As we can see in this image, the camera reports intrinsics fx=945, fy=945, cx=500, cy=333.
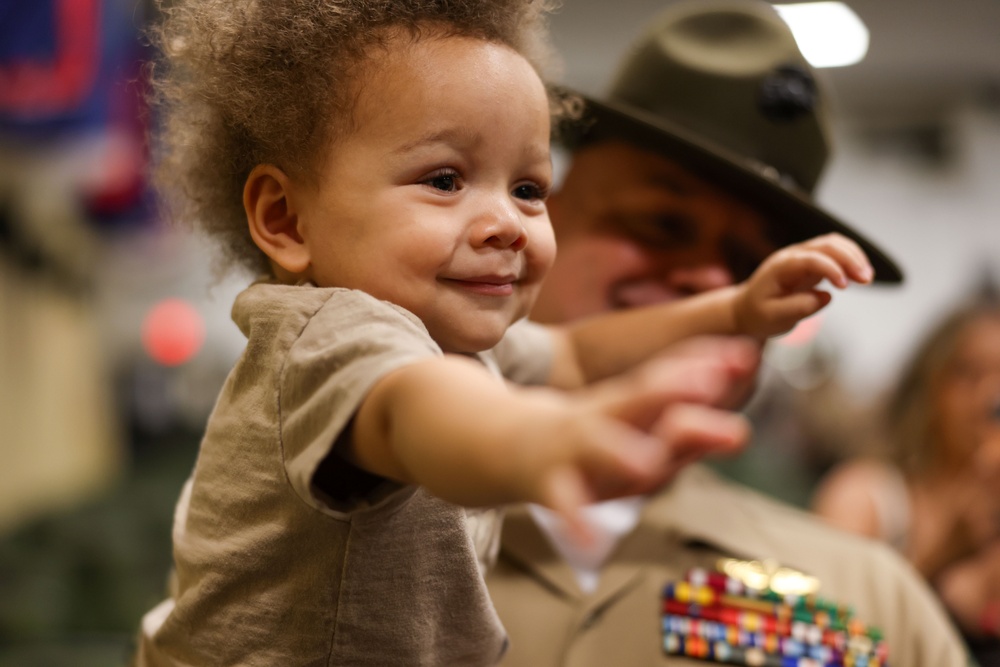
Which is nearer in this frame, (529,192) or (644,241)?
(529,192)

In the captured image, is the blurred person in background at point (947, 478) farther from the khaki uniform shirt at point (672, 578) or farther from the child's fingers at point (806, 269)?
the child's fingers at point (806, 269)

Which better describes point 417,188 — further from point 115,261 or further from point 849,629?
point 115,261

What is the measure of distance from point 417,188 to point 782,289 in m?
0.30

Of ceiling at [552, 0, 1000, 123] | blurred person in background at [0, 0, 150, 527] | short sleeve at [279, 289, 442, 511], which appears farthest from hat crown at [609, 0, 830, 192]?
ceiling at [552, 0, 1000, 123]

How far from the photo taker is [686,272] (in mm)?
1002

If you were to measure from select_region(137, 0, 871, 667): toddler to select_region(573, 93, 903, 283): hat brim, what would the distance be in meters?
0.34

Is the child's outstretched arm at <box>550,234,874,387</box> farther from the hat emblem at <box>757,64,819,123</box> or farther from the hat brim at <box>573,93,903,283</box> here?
the hat emblem at <box>757,64,819,123</box>

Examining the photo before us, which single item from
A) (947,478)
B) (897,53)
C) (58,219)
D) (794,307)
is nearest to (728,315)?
(794,307)

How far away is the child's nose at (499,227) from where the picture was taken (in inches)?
20.0

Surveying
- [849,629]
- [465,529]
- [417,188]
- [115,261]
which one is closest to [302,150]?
[417,188]

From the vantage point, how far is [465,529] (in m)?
0.54

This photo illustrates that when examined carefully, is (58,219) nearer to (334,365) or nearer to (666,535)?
(666,535)

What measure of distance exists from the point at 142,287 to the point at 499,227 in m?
4.78

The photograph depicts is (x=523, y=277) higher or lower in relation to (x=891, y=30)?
lower
